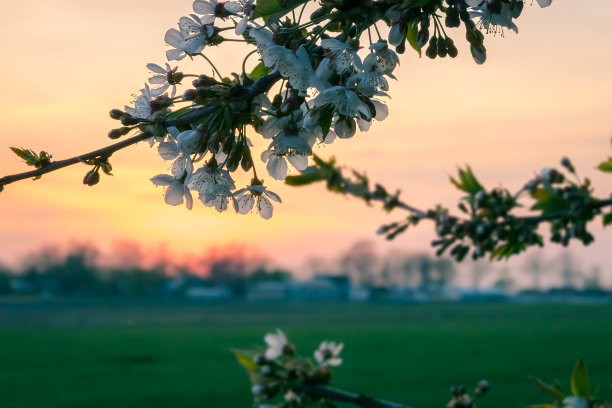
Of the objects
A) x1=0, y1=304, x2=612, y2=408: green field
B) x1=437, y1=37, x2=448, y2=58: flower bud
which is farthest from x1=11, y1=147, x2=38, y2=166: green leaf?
x1=0, y1=304, x2=612, y2=408: green field

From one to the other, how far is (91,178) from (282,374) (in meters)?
0.84

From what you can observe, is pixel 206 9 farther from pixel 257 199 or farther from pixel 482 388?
pixel 482 388

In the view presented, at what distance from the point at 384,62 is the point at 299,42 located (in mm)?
85

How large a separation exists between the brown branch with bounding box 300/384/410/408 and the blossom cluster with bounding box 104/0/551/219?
0.67 meters

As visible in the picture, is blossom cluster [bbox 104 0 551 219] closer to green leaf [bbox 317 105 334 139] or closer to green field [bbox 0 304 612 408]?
green leaf [bbox 317 105 334 139]

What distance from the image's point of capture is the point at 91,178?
67 cm

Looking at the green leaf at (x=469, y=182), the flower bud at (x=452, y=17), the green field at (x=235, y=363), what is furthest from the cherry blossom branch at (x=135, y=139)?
the green field at (x=235, y=363)

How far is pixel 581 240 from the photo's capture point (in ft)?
6.44

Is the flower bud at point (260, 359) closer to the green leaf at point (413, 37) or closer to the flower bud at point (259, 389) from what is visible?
the flower bud at point (259, 389)

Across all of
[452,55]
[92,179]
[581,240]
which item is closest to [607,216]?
[581,240]

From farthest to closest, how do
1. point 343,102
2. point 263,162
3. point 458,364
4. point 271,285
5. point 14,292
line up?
point 271,285
point 14,292
point 458,364
point 263,162
point 343,102

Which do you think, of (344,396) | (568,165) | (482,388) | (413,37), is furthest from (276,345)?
(568,165)

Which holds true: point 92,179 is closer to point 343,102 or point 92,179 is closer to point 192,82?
point 192,82

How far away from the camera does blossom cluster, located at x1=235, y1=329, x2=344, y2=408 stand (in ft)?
4.55
